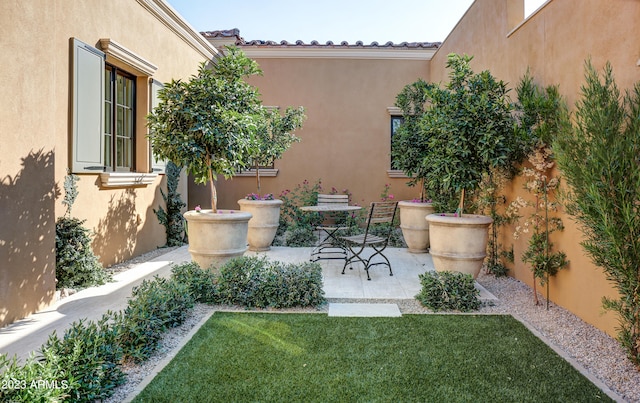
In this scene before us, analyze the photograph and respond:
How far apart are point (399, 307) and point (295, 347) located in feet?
4.79

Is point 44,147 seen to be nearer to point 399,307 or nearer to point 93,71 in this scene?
point 93,71

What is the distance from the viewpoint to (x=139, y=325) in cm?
307

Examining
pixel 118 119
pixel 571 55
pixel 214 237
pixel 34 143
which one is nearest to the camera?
pixel 34 143

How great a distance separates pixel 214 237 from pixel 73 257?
1492 millimetres

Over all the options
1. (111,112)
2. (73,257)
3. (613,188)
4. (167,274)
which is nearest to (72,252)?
(73,257)

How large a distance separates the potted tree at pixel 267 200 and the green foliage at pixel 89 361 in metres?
4.28

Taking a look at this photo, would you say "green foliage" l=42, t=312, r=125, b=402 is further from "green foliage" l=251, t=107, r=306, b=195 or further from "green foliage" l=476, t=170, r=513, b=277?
"green foliage" l=251, t=107, r=306, b=195

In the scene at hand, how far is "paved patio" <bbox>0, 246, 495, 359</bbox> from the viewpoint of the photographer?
3.28m

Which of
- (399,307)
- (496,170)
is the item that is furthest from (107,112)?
(496,170)

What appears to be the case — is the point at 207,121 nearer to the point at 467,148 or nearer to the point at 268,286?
the point at 268,286

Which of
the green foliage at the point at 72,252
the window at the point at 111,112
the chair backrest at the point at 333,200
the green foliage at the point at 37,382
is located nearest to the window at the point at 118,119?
the window at the point at 111,112

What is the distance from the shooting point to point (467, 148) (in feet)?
15.5

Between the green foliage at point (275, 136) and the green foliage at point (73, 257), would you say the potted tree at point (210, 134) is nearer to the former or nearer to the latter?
the green foliage at point (73, 257)

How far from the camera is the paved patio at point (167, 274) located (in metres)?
3.28
